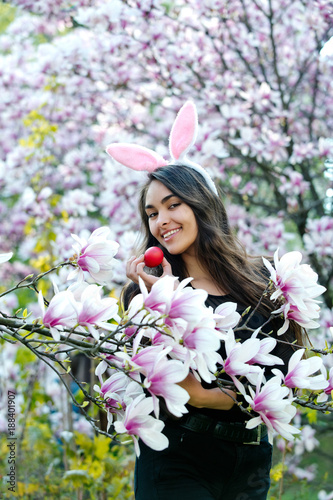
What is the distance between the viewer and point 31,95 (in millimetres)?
5238

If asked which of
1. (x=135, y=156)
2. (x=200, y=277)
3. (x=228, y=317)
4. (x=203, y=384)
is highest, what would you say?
(x=135, y=156)

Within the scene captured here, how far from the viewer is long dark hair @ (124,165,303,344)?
183cm

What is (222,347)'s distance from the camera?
1.71 metres

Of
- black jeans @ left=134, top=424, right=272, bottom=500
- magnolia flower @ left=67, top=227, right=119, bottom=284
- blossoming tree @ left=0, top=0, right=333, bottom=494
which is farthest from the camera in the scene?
blossoming tree @ left=0, top=0, right=333, bottom=494

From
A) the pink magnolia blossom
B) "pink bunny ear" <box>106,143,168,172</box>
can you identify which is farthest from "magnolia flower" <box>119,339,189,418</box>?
"pink bunny ear" <box>106,143,168,172</box>

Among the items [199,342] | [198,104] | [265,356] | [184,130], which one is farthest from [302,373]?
[198,104]

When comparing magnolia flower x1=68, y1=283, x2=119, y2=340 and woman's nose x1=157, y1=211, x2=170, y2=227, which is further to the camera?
woman's nose x1=157, y1=211, x2=170, y2=227

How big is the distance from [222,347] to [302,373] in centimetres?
55

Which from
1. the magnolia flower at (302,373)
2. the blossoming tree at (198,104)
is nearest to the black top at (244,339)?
the magnolia flower at (302,373)

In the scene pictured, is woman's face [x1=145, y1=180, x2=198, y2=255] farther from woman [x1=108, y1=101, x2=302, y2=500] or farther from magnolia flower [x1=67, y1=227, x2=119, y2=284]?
magnolia flower [x1=67, y1=227, x2=119, y2=284]

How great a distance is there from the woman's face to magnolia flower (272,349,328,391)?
27.3 inches

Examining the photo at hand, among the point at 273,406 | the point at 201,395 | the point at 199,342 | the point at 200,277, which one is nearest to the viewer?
the point at 199,342

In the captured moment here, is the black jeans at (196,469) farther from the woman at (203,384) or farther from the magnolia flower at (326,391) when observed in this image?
the magnolia flower at (326,391)

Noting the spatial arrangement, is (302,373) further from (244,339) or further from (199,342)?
(244,339)
